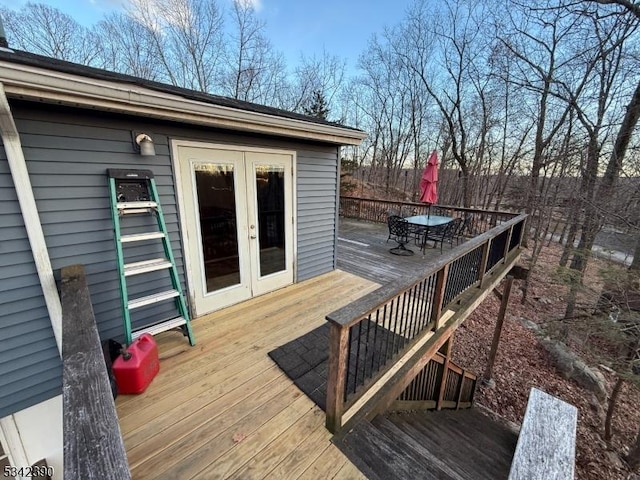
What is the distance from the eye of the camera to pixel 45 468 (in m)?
2.29

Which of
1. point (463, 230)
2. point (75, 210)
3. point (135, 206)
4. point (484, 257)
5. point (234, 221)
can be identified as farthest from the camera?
point (463, 230)

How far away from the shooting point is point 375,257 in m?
5.75

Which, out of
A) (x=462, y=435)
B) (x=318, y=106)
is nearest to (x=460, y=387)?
(x=462, y=435)

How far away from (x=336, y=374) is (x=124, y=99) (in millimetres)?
2540

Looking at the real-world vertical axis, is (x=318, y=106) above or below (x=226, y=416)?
above

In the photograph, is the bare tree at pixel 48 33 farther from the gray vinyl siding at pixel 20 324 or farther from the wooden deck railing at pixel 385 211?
the gray vinyl siding at pixel 20 324

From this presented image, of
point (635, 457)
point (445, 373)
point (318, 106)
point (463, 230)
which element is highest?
point (318, 106)

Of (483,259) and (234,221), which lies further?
(483,259)

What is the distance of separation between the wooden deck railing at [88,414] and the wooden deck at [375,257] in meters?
3.20

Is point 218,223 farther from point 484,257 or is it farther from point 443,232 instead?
point 443,232

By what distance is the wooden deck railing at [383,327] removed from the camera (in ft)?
5.45

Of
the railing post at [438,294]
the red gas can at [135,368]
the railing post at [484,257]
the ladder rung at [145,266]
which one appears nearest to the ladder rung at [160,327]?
the red gas can at [135,368]

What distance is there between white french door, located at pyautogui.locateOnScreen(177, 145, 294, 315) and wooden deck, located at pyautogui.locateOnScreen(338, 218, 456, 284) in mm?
1702

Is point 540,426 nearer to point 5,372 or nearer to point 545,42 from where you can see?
point 5,372
